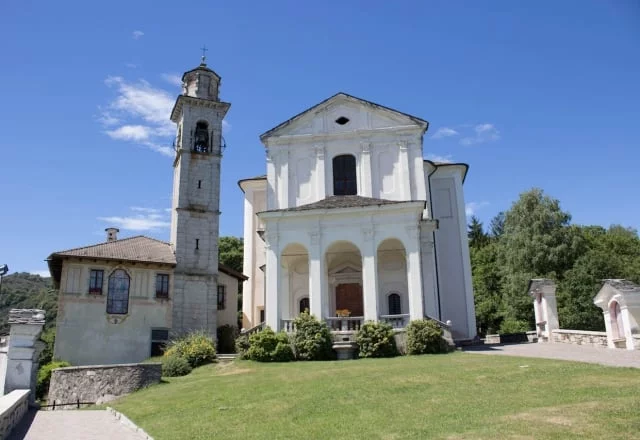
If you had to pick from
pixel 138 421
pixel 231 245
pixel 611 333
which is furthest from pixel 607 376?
pixel 231 245

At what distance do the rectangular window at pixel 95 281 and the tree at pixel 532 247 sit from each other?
30.8 m

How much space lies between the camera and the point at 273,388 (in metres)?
14.3

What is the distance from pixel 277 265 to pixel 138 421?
14.0 m

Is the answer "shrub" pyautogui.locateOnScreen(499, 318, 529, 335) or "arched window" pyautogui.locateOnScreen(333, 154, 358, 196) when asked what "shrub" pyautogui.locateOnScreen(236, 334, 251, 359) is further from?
"shrub" pyautogui.locateOnScreen(499, 318, 529, 335)

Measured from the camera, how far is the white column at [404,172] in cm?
2920

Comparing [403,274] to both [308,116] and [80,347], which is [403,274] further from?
[80,347]

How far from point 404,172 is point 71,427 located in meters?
21.9

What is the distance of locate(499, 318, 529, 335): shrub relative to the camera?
131ft

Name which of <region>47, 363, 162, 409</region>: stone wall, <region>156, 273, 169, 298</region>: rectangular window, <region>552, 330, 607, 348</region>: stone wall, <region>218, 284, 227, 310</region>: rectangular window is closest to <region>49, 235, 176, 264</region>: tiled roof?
<region>156, 273, 169, 298</region>: rectangular window

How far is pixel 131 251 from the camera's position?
30.4 meters

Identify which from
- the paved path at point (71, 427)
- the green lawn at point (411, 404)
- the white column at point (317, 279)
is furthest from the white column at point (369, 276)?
the paved path at point (71, 427)

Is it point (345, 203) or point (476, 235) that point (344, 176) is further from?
point (476, 235)

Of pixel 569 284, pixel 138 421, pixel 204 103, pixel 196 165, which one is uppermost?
pixel 204 103

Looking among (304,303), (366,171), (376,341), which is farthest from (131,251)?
(376,341)
